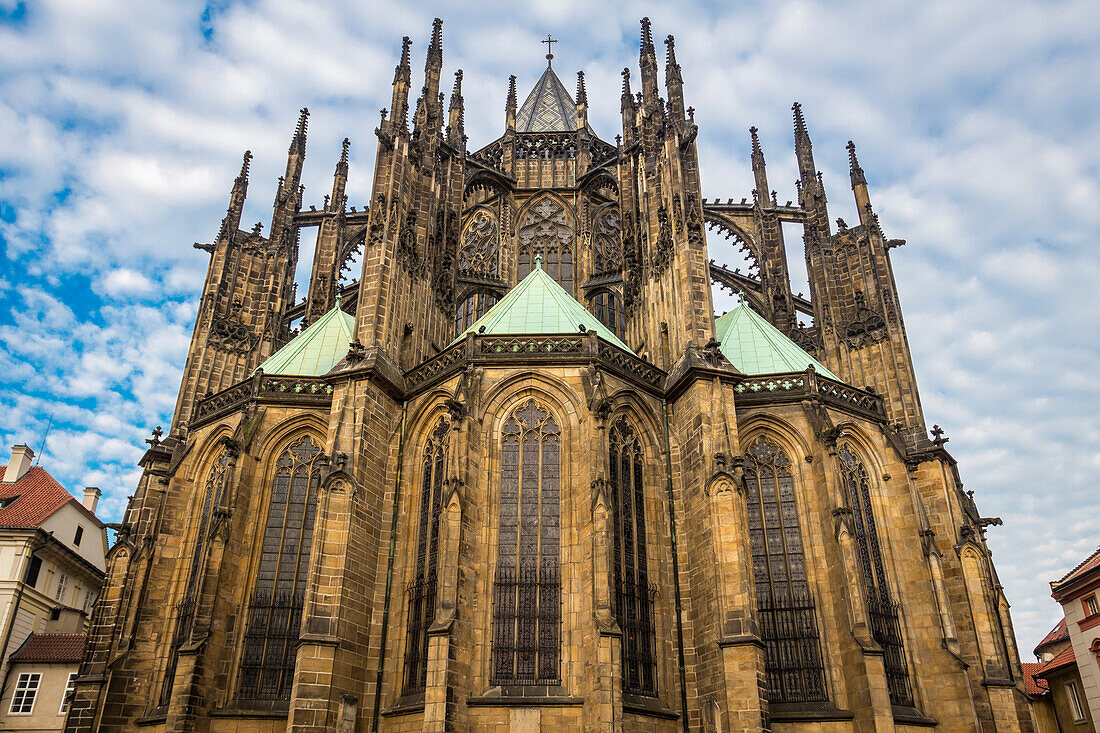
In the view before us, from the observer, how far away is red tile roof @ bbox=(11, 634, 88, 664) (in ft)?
113

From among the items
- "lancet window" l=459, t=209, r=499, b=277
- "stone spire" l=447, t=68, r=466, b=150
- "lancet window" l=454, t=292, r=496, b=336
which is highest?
"stone spire" l=447, t=68, r=466, b=150

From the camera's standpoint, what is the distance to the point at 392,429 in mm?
22641

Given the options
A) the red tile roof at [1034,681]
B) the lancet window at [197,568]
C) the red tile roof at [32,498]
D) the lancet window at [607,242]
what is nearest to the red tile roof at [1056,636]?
the red tile roof at [1034,681]

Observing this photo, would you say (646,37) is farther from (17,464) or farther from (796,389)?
(17,464)

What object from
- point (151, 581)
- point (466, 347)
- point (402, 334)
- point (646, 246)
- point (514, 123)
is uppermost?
point (514, 123)

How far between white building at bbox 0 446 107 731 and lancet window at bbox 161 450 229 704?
1660cm

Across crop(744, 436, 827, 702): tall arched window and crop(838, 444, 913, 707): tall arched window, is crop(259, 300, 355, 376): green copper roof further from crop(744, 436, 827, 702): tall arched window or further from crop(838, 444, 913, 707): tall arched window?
crop(838, 444, 913, 707): tall arched window

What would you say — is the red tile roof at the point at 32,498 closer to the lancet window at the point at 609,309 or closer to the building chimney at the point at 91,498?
the building chimney at the point at 91,498

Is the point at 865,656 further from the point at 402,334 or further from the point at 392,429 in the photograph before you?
the point at 402,334

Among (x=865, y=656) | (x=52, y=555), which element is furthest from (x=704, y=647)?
(x=52, y=555)

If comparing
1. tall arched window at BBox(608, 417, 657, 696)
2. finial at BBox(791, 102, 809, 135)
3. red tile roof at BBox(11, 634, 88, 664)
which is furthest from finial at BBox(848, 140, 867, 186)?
red tile roof at BBox(11, 634, 88, 664)

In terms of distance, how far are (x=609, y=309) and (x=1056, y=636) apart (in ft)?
90.9

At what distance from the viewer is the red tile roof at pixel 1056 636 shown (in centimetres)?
3841

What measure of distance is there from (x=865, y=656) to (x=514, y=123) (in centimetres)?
2554
